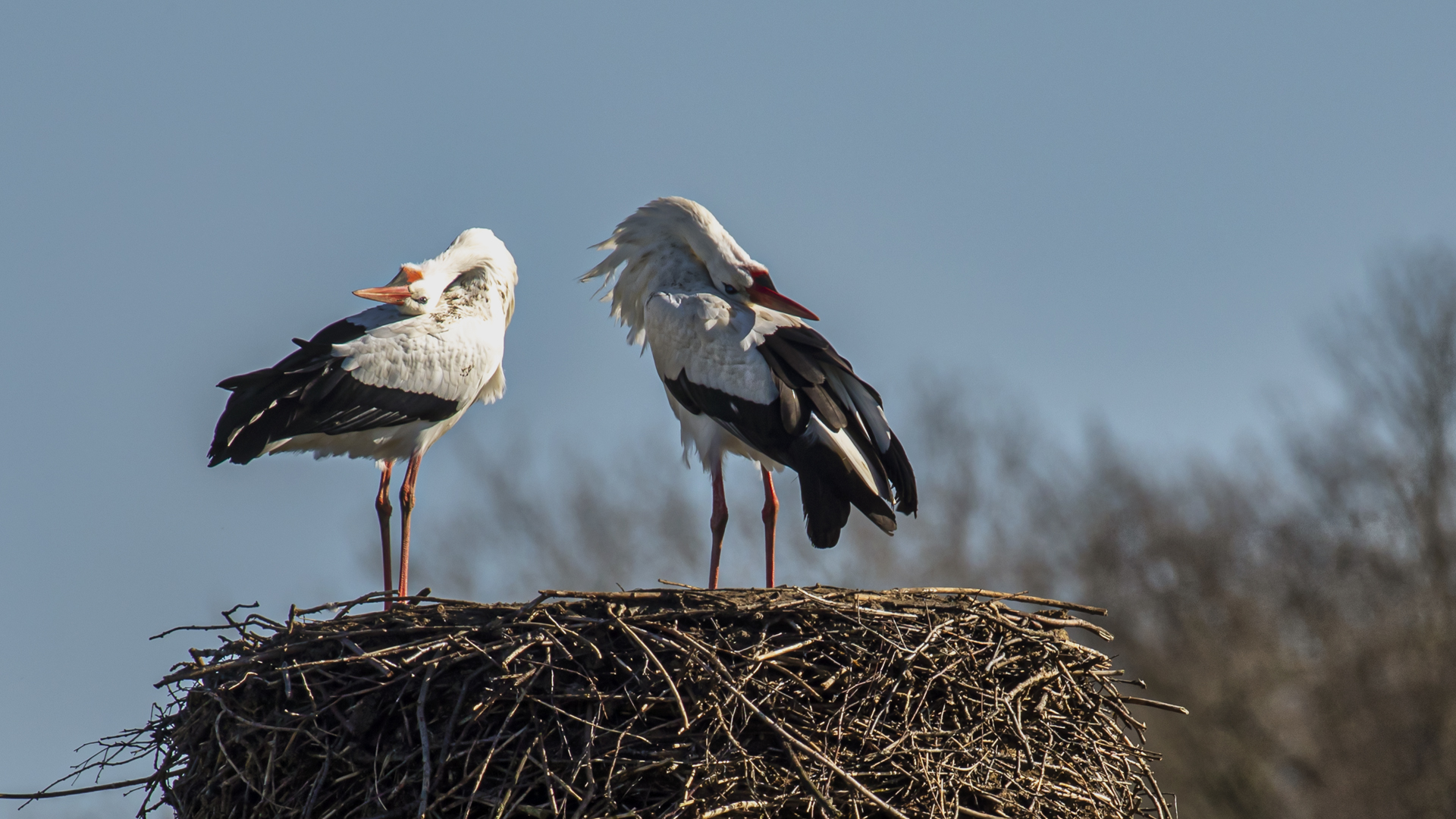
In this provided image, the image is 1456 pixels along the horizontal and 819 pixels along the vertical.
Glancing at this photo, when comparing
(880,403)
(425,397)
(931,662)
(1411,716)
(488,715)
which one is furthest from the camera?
(1411,716)

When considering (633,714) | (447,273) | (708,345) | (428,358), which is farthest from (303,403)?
(633,714)

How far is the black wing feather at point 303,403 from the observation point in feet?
20.6

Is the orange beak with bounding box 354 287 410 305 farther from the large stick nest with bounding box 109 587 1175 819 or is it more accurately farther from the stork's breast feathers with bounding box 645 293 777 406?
the large stick nest with bounding box 109 587 1175 819

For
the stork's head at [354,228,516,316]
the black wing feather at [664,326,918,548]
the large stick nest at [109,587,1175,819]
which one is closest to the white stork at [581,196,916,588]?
the black wing feather at [664,326,918,548]

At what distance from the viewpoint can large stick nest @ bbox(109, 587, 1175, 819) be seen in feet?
13.8

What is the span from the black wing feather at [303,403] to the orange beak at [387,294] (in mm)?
212

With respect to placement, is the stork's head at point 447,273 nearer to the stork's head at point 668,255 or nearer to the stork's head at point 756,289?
the stork's head at point 668,255

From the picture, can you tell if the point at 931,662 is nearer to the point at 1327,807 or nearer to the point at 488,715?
the point at 488,715

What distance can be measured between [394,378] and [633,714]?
282cm

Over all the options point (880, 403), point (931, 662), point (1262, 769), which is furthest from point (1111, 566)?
point (931, 662)

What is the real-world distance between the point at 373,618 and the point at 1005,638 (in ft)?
7.16

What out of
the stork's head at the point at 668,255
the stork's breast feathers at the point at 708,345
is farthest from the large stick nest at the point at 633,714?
the stork's head at the point at 668,255

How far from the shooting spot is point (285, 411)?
20.8 ft

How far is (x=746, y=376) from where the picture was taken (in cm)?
614
